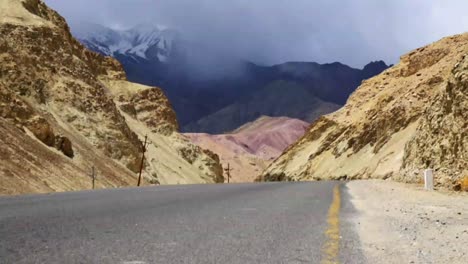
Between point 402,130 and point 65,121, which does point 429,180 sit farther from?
point 402,130

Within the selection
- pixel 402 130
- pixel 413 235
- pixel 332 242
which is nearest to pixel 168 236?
pixel 332 242

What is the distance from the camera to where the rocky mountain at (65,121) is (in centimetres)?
3862

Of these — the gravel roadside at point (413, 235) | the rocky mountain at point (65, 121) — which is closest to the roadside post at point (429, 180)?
the gravel roadside at point (413, 235)

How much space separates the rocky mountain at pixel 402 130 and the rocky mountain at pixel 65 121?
2160 centimetres

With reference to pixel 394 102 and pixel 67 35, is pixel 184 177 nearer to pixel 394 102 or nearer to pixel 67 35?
pixel 67 35

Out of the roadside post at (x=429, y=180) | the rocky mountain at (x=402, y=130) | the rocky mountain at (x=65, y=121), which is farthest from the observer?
the rocky mountain at (x=65, y=121)

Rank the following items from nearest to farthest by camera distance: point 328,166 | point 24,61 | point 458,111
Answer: point 458,111
point 24,61
point 328,166

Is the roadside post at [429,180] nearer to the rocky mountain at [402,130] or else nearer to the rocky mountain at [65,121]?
the rocky mountain at [402,130]

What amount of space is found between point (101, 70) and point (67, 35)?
14620 millimetres

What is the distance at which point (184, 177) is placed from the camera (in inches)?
3024

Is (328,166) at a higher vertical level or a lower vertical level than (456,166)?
lower

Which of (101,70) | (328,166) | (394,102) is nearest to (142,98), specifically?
(101,70)

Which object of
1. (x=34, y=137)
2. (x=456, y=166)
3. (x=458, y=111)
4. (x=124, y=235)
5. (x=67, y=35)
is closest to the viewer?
(x=124, y=235)

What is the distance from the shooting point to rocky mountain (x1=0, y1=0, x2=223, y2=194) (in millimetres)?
38625
